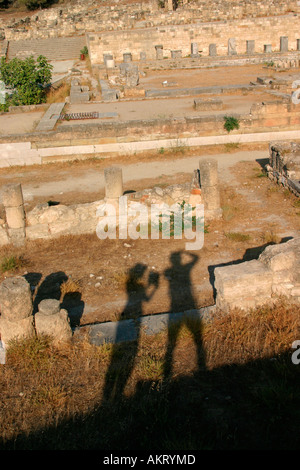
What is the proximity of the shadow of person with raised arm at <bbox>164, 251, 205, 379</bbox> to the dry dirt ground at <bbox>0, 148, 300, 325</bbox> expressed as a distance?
1cm

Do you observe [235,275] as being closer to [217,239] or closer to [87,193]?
[217,239]

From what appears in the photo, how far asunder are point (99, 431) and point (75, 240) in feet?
16.4

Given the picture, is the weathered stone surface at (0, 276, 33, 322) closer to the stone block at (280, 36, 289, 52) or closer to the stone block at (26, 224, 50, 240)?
the stone block at (26, 224, 50, 240)

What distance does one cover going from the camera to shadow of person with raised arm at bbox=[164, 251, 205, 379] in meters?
5.26

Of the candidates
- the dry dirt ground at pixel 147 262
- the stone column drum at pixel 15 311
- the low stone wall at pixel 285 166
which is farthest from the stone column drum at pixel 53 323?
the low stone wall at pixel 285 166

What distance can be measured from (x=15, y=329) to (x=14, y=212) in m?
3.71

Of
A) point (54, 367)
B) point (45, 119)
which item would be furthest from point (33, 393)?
point (45, 119)

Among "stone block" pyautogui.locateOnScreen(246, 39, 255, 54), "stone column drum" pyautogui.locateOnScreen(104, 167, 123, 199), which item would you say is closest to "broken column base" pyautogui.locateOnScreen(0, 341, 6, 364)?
"stone column drum" pyautogui.locateOnScreen(104, 167, 123, 199)

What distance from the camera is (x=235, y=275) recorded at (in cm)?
570

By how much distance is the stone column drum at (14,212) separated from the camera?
8609 mm

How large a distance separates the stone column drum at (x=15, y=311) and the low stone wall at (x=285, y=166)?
21.4 feet

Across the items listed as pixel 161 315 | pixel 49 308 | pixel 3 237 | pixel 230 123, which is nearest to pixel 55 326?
pixel 49 308

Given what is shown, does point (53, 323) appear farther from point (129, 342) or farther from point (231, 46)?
point (231, 46)

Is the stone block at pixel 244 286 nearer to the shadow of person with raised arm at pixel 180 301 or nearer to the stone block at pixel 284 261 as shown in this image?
the stone block at pixel 284 261
